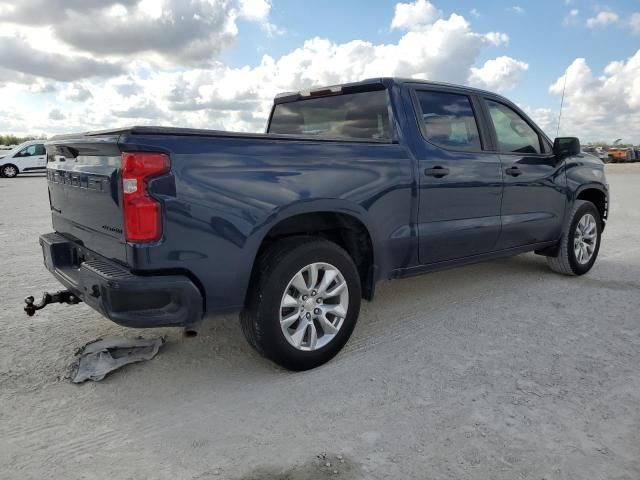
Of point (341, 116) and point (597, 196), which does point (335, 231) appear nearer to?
point (341, 116)

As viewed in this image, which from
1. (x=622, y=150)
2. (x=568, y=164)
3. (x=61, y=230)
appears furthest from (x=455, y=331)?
(x=622, y=150)

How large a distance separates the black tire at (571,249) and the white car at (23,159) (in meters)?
21.5

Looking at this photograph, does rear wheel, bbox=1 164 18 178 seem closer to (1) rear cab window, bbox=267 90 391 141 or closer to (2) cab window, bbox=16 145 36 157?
(2) cab window, bbox=16 145 36 157

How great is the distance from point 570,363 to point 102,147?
310 centimetres

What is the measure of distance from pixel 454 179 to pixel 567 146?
1.71m

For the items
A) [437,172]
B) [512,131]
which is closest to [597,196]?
[512,131]

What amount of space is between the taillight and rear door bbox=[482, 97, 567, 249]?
3.07 m

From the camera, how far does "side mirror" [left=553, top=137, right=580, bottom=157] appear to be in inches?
202

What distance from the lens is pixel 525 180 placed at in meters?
4.84

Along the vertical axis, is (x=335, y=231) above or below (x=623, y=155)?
above

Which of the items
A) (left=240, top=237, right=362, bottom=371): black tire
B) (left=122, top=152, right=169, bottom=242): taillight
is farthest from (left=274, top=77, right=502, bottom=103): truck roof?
(left=122, top=152, right=169, bottom=242): taillight

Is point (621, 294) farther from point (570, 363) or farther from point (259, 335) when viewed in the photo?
point (259, 335)

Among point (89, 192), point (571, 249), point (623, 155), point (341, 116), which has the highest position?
point (341, 116)

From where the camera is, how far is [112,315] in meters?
2.79
